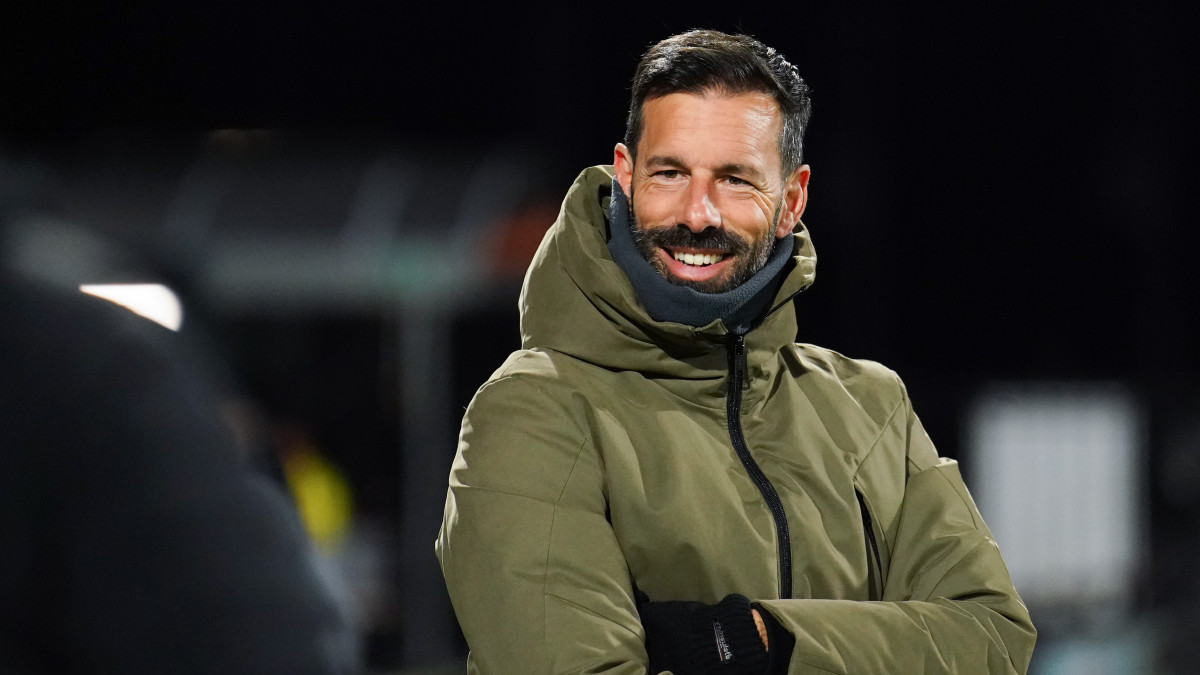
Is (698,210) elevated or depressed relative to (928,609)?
elevated

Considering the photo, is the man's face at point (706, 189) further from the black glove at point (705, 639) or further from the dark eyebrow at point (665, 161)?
the black glove at point (705, 639)

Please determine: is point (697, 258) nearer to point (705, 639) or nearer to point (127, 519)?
point (705, 639)

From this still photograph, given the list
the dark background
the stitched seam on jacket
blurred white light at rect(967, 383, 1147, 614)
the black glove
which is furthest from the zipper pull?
the dark background

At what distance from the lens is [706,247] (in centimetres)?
185

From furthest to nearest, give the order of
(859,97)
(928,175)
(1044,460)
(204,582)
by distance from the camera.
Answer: (928,175) → (859,97) → (1044,460) → (204,582)

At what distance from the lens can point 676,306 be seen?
1816 millimetres

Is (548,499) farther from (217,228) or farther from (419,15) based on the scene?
(419,15)

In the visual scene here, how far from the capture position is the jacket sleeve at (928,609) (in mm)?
1649

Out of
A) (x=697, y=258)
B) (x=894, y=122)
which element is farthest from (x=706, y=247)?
(x=894, y=122)

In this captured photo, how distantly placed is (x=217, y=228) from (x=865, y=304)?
12.9 ft

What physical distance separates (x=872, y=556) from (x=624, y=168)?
2.09 ft

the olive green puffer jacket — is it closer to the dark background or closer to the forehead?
the forehead

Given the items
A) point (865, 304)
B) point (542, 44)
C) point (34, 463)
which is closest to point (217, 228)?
point (542, 44)

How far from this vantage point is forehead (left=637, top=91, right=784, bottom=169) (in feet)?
6.07
